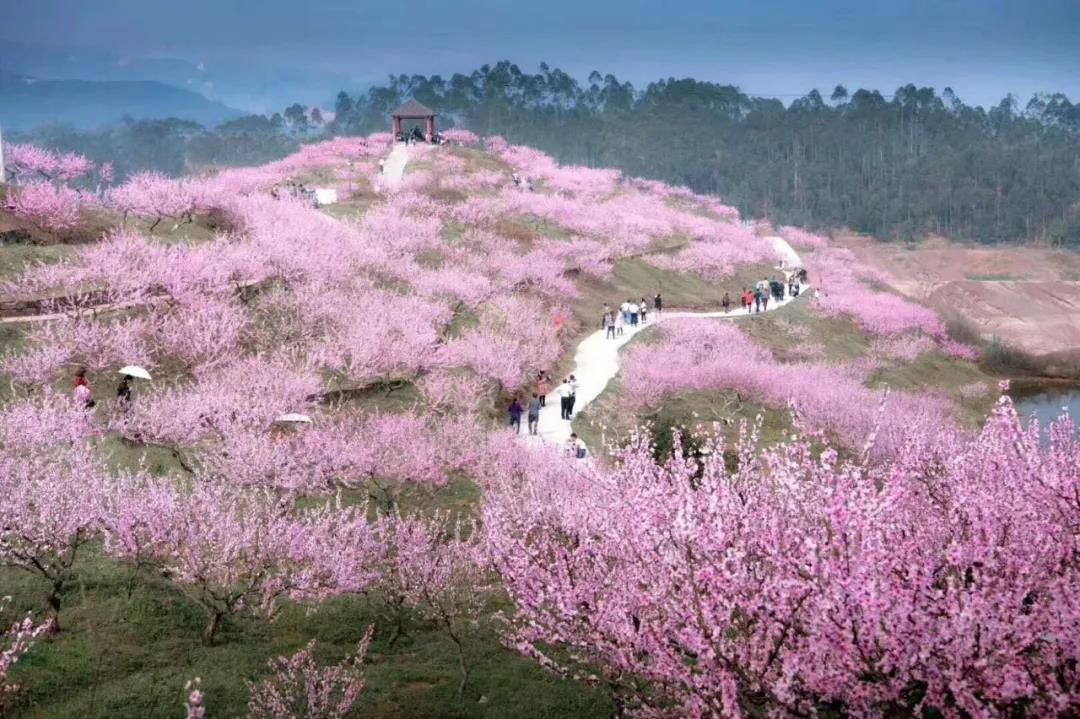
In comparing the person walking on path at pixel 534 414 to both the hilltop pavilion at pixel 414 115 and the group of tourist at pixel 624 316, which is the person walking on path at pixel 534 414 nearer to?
the group of tourist at pixel 624 316

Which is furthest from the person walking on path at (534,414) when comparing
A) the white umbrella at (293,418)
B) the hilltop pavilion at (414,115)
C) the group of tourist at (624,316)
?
the hilltop pavilion at (414,115)

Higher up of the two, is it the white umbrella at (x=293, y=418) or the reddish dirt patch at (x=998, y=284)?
the white umbrella at (x=293, y=418)

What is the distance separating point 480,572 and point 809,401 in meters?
23.9

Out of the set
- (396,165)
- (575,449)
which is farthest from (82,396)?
(396,165)

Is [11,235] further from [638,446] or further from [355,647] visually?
[638,446]

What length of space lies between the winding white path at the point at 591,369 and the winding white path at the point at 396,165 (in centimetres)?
2663

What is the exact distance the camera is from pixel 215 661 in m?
16.3

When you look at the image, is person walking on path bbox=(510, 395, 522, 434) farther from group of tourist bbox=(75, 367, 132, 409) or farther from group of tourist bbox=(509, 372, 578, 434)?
group of tourist bbox=(75, 367, 132, 409)

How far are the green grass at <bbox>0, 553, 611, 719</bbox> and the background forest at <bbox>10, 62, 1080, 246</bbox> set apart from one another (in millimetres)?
109849

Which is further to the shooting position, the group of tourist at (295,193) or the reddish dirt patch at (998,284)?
the reddish dirt patch at (998,284)

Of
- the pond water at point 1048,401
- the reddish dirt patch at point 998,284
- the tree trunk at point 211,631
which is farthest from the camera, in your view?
the reddish dirt patch at point 998,284

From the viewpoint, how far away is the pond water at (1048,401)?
49000mm

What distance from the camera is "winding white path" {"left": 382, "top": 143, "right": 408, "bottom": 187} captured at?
2923 inches

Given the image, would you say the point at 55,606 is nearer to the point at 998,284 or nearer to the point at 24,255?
the point at 24,255
